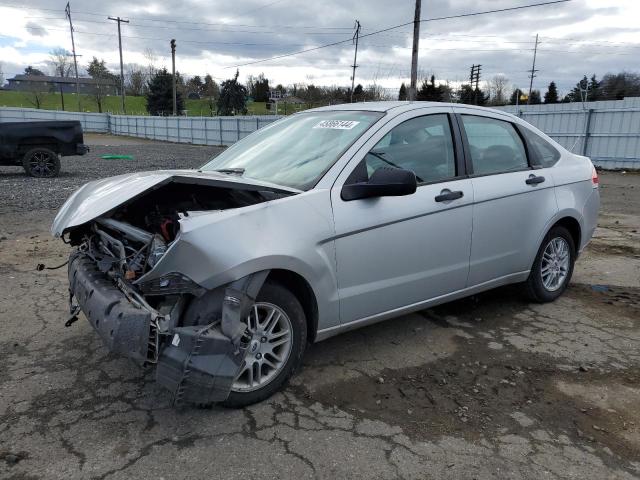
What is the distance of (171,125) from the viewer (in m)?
41.0

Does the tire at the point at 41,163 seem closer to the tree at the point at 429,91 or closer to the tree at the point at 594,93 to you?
the tree at the point at 429,91

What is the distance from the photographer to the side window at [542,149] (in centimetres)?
470

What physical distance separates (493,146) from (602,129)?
1657cm

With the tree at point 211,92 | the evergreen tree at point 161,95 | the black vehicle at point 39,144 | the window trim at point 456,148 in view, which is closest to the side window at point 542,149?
the window trim at point 456,148

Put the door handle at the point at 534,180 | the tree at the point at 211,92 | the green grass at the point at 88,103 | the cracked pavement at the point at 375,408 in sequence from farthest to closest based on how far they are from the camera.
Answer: the green grass at the point at 88,103, the tree at the point at 211,92, the door handle at the point at 534,180, the cracked pavement at the point at 375,408

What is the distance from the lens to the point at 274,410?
9.93 ft

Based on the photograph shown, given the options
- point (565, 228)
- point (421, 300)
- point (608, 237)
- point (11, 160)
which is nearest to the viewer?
point (421, 300)

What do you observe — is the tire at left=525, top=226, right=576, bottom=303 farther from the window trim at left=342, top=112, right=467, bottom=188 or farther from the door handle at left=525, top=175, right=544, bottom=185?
the window trim at left=342, top=112, right=467, bottom=188

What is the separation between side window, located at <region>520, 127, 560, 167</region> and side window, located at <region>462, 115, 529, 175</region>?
153 mm

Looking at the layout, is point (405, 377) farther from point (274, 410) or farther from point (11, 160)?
point (11, 160)

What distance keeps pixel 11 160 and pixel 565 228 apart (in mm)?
13889

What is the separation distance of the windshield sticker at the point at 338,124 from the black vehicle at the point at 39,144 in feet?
40.6

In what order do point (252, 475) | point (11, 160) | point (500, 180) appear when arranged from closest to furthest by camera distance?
point (252, 475) < point (500, 180) < point (11, 160)

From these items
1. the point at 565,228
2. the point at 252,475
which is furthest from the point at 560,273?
the point at 252,475
